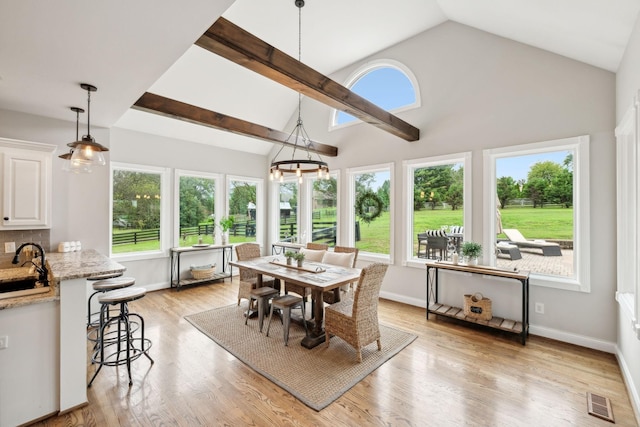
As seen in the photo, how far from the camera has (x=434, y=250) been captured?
4.52m

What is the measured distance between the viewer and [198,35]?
6.22 feet

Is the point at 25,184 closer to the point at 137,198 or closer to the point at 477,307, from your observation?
the point at 137,198

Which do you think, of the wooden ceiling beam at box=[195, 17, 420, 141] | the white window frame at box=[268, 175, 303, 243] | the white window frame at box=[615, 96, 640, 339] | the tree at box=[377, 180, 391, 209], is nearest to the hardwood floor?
the white window frame at box=[615, 96, 640, 339]

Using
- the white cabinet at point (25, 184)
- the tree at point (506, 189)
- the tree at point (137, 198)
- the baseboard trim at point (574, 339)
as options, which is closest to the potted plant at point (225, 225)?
the tree at point (137, 198)

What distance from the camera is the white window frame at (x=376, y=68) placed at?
4578 mm

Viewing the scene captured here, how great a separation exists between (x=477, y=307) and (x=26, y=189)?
543 cm

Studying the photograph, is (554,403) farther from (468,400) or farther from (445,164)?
(445,164)

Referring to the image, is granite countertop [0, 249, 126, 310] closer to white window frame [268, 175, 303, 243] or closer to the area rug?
the area rug

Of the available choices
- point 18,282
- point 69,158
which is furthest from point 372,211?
point 18,282

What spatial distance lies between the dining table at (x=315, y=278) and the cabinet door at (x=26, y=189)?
2302 mm

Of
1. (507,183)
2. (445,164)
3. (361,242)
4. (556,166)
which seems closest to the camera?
(556,166)

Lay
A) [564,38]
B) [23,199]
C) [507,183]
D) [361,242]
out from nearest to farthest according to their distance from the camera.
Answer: [564,38], [23,199], [507,183], [361,242]

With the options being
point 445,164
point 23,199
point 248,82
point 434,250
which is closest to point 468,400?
point 434,250

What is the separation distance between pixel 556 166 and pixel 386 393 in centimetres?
328
